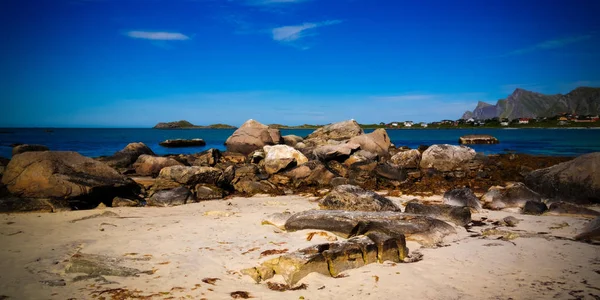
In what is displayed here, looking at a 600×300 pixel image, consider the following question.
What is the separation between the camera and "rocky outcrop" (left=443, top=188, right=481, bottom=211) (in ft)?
35.6

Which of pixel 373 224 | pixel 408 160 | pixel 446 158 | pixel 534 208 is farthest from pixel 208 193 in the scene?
pixel 446 158

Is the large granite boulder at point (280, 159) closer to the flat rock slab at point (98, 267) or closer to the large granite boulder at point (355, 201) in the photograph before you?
the large granite boulder at point (355, 201)

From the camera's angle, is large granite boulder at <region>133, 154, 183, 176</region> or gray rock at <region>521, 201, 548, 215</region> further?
large granite boulder at <region>133, 154, 183, 176</region>

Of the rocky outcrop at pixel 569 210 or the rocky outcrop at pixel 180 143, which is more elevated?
the rocky outcrop at pixel 180 143

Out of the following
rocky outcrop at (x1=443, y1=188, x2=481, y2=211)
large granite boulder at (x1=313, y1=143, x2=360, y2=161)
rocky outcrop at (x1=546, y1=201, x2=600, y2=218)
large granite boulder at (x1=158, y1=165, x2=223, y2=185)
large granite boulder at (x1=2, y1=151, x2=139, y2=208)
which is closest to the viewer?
rocky outcrop at (x1=546, y1=201, x2=600, y2=218)

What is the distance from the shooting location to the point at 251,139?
25.9m

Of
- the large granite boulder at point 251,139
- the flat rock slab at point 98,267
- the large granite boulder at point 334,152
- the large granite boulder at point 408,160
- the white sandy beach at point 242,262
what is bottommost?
the white sandy beach at point 242,262

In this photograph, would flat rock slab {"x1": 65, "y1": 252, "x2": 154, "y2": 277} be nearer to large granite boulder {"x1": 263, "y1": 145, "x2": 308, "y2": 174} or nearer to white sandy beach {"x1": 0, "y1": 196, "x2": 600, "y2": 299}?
white sandy beach {"x1": 0, "y1": 196, "x2": 600, "y2": 299}

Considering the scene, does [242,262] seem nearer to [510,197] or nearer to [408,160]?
[510,197]

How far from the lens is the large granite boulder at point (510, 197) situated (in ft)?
35.9

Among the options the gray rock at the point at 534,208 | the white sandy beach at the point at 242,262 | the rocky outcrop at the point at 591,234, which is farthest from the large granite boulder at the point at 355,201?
the rocky outcrop at the point at 591,234

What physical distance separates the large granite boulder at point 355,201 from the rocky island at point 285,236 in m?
0.03

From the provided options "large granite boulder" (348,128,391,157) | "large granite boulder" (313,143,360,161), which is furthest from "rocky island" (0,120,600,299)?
"large granite boulder" (348,128,391,157)

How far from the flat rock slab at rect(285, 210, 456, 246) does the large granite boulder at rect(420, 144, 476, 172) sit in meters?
11.5
